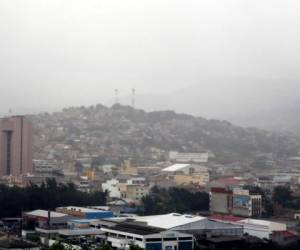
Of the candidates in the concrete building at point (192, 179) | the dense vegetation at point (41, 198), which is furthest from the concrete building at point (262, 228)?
the concrete building at point (192, 179)

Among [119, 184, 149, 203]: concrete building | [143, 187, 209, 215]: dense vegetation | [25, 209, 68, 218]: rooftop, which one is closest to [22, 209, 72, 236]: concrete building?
[25, 209, 68, 218]: rooftop

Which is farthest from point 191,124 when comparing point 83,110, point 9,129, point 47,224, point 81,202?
point 47,224

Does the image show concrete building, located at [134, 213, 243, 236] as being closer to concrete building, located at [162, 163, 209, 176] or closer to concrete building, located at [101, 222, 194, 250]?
concrete building, located at [101, 222, 194, 250]

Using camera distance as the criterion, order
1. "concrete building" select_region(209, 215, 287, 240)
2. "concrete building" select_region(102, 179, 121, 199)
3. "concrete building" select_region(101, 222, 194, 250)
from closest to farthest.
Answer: "concrete building" select_region(101, 222, 194, 250) → "concrete building" select_region(209, 215, 287, 240) → "concrete building" select_region(102, 179, 121, 199)

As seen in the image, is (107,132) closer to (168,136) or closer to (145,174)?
(168,136)

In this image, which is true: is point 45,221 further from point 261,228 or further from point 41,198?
point 261,228

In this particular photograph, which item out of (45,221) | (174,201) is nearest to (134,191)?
(174,201)
